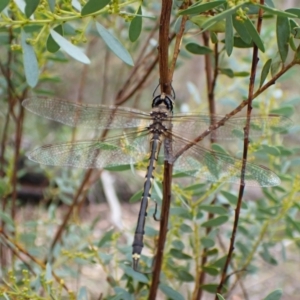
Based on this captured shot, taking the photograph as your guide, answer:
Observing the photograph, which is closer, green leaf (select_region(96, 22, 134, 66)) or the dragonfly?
green leaf (select_region(96, 22, 134, 66))

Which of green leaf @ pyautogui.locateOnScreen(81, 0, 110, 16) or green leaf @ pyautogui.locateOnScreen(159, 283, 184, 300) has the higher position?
green leaf @ pyautogui.locateOnScreen(81, 0, 110, 16)

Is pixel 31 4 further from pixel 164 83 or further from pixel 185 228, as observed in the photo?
pixel 185 228

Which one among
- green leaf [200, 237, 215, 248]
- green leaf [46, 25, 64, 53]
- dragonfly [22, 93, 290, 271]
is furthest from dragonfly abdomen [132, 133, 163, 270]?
green leaf [46, 25, 64, 53]

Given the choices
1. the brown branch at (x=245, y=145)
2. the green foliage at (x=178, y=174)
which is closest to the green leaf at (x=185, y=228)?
the green foliage at (x=178, y=174)

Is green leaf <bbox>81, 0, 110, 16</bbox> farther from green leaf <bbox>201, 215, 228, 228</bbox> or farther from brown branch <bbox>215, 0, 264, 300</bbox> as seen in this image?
green leaf <bbox>201, 215, 228, 228</bbox>

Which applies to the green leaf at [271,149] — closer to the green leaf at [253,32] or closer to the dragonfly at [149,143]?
the dragonfly at [149,143]

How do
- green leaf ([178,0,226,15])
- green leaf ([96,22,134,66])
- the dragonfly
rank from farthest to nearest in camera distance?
the dragonfly, green leaf ([96,22,134,66]), green leaf ([178,0,226,15])

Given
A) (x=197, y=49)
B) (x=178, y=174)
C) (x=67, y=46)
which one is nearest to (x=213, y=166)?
(x=178, y=174)
